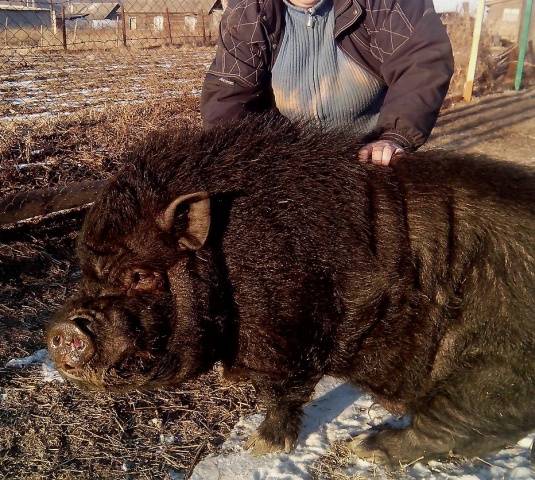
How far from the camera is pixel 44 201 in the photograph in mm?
4465

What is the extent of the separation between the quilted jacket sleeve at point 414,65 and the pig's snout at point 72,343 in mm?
1596

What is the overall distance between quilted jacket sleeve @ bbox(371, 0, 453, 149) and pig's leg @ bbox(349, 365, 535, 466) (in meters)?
1.09

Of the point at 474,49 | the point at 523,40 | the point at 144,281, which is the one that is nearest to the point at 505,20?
the point at 523,40

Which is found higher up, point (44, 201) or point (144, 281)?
point (144, 281)

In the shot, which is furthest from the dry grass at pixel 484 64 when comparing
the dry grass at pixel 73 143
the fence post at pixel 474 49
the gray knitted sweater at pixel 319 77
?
the gray knitted sweater at pixel 319 77

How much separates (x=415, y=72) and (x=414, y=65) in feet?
0.11

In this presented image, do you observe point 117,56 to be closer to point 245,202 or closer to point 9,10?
point 9,10

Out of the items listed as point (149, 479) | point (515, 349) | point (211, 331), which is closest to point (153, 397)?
point (149, 479)

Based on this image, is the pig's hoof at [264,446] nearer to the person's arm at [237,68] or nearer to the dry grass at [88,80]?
the person's arm at [237,68]

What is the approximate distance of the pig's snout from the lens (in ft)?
6.68

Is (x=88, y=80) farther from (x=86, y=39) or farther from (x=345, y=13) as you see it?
(x=345, y=13)

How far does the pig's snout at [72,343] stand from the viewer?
80.2 inches

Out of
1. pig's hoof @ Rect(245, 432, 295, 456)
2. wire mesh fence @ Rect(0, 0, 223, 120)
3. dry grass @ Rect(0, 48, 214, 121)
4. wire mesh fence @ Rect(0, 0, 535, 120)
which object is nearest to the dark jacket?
pig's hoof @ Rect(245, 432, 295, 456)

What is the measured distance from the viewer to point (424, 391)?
8.30 ft
